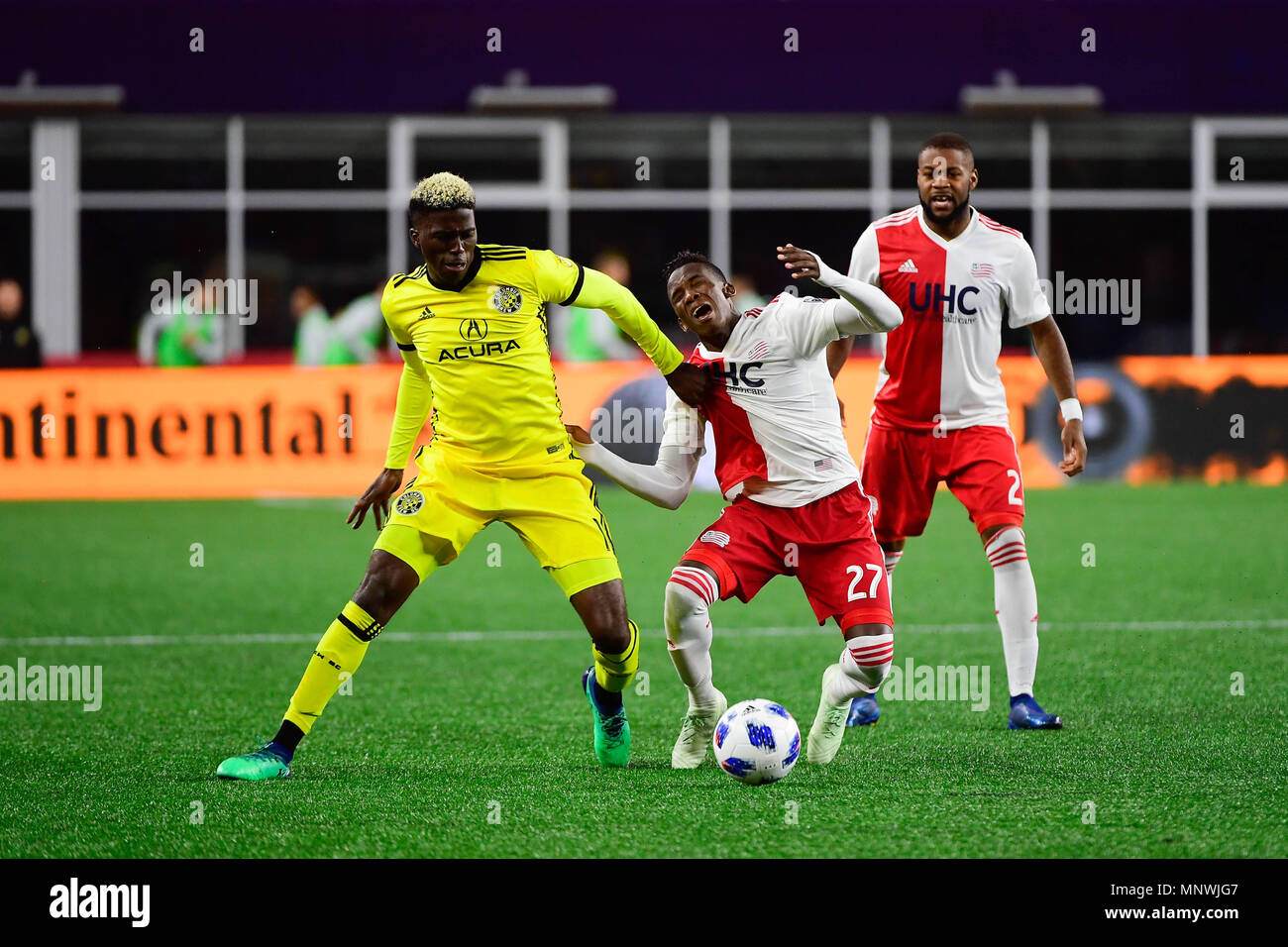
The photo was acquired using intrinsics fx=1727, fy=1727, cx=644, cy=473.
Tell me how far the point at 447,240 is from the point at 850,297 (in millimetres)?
1278

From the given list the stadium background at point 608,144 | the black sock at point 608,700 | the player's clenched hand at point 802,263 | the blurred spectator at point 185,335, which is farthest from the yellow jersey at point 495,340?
the stadium background at point 608,144

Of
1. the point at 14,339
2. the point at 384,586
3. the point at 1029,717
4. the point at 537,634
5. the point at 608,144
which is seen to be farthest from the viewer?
the point at 608,144

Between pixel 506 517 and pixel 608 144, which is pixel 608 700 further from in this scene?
pixel 608 144

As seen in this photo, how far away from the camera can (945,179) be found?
20.4 ft

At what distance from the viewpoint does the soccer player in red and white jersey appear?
5555mm

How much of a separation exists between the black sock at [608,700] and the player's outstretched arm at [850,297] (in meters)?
1.40

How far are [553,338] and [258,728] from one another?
52.0 feet

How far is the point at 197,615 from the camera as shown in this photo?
9453 millimetres

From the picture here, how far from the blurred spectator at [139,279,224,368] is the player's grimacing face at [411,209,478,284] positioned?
13.1m

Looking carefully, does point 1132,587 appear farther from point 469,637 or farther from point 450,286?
point 450,286

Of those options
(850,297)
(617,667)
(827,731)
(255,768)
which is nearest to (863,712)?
(827,731)

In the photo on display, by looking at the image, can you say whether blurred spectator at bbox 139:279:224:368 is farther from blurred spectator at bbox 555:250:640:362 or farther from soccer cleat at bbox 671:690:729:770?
soccer cleat at bbox 671:690:729:770
